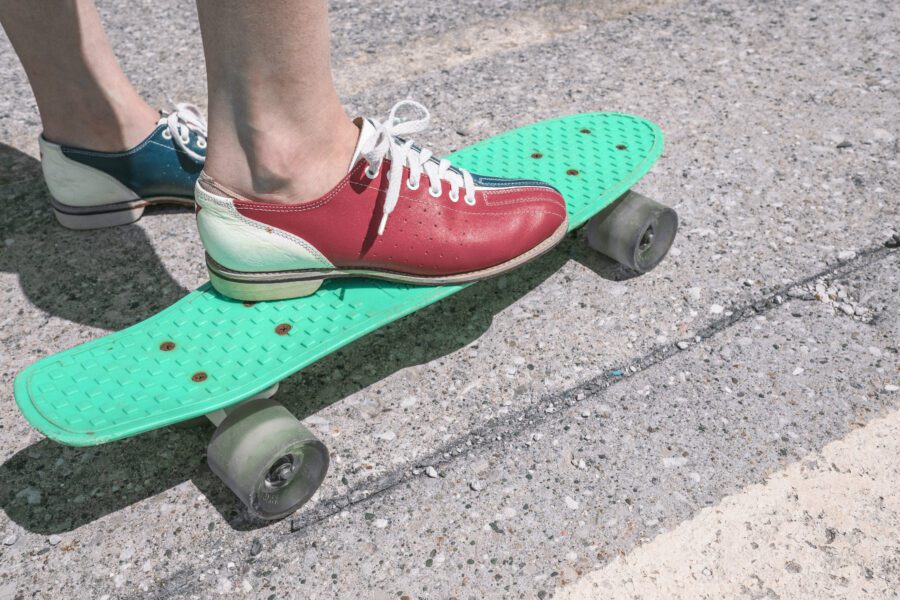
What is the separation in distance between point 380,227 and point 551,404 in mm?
573

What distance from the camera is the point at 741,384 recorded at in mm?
1941

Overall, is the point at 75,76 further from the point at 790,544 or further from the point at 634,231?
the point at 790,544

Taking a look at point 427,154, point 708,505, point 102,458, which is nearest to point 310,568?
point 102,458

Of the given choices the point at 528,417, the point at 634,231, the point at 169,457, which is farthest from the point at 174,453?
the point at 634,231

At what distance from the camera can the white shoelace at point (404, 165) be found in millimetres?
1779

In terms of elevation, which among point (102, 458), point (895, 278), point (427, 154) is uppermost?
point (427, 154)

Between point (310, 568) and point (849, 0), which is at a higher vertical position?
point (849, 0)

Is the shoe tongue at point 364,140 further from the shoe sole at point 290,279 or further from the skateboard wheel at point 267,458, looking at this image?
the skateboard wheel at point 267,458

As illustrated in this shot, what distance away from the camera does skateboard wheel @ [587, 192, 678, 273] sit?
2184 mm

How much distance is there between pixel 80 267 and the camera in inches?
92.2

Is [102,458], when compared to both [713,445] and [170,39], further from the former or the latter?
[170,39]

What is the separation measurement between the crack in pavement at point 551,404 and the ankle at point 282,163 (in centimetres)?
63

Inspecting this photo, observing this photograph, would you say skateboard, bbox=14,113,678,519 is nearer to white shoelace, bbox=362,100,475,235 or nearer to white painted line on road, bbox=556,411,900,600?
white shoelace, bbox=362,100,475,235

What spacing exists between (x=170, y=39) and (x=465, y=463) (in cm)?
256
